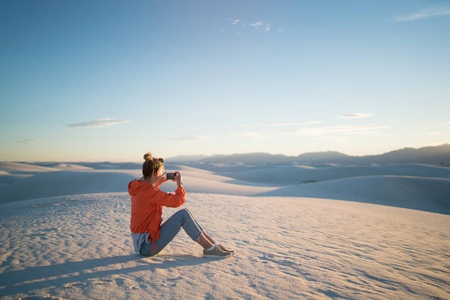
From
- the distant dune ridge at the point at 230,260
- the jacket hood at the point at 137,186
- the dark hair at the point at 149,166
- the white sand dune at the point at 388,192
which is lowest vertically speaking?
the white sand dune at the point at 388,192

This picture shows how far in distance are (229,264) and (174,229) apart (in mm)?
1087

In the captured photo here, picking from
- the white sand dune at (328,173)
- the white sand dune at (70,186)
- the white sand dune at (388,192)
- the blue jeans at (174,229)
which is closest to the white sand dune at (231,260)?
the blue jeans at (174,229)

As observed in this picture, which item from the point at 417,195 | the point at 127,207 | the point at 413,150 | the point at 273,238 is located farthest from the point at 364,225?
the point at 413,150

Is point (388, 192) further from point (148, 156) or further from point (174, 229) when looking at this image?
point (148, 156)

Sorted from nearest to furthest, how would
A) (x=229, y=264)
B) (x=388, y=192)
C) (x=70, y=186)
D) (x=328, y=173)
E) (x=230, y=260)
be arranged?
1. (x=229, y=264)
2. (x=230, y=260)
3. (x=388, y=192)
4. (x=70, y=186)
5. (x=328, y=173)

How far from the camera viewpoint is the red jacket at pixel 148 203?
3270 mm

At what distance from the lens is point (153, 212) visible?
11.2 feet

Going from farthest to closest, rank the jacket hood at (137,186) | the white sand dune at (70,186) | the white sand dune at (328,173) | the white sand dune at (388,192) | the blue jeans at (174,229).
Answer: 1. the white sand dune at (328,173)
2. the white sand dune at (70,186)
3. the white sand dune at (388,192)
4. the blue jeans at (174,229)
5. the jacket hood at (137,186)

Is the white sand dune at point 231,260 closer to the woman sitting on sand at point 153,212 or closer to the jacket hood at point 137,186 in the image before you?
→ the woman sitting on sand at point 153,212

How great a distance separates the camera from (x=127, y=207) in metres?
8.55

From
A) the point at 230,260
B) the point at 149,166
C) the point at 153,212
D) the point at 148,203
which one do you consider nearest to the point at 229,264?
the point at 230,260

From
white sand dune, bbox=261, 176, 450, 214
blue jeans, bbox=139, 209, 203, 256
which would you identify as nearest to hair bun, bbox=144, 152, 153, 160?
blue jeans, bbox=139, 209, 203, 256

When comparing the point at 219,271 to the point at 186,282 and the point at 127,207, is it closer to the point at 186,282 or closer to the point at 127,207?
the point at 186,282

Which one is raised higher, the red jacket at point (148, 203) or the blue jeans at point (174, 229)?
the red jacket at point (148, 203)
